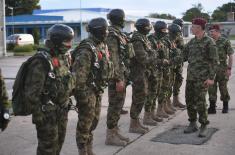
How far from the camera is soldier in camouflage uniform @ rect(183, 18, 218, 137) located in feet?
23.4

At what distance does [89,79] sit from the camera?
555 centimetres

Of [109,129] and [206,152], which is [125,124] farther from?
[206,152]

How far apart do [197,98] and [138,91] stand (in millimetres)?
967

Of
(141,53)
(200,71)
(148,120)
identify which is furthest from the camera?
(148,120)

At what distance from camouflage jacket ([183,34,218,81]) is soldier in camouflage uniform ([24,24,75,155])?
3.02 meters

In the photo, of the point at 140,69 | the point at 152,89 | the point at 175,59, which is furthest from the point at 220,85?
the point at 140,69

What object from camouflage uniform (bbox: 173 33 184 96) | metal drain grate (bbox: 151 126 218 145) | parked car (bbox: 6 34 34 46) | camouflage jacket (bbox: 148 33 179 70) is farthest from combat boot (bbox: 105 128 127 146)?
A: parked car (bbox: 6 34 34 46)

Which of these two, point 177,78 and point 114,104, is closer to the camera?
point 114,104

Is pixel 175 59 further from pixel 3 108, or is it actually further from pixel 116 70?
pixel 3 108

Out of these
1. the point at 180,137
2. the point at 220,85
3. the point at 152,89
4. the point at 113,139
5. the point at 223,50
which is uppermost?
the point at 223,50

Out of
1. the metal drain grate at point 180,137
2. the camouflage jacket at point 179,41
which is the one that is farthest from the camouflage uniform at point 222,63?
the metal drain grate at point 180,137

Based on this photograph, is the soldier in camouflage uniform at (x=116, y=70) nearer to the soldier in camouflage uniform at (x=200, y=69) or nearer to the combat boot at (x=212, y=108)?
the soldier in camouflage uniform at (x=200, y=69)

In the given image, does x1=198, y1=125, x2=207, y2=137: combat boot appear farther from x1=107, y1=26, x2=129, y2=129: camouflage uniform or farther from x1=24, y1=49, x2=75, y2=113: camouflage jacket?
x1=24, y1=49, x2=75, y2=113: camouflage jacket

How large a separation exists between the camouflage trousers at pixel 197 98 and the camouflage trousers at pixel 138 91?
0.71 m
